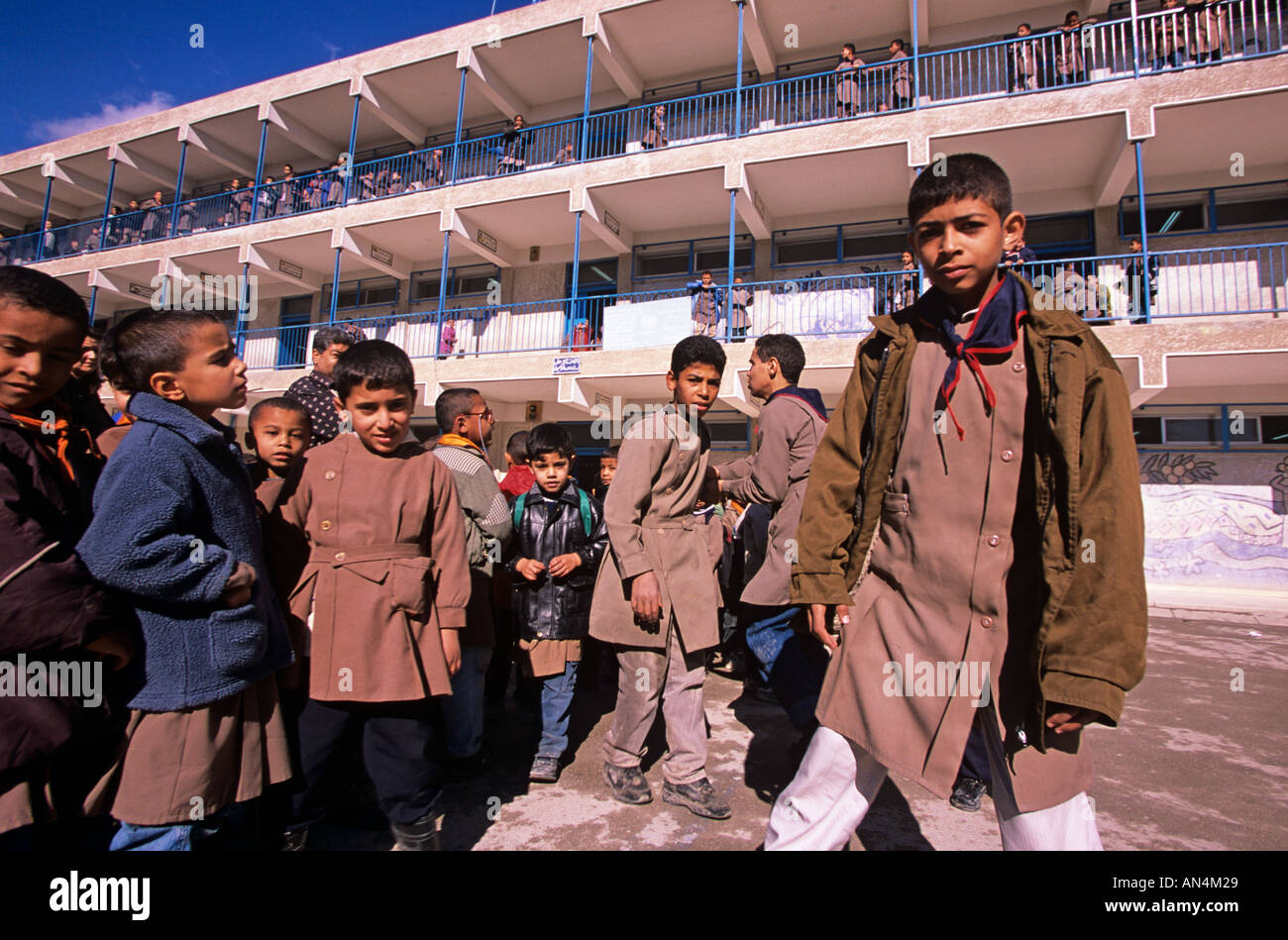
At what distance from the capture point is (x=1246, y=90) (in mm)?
8625

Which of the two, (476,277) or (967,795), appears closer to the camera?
(967,795)

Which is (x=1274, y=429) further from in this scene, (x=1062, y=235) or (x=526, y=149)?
(x=526, y=149)

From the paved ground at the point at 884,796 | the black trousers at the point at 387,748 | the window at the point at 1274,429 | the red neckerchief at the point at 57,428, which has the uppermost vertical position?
the window at the point at 1274,429

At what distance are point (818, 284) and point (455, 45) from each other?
994 cm

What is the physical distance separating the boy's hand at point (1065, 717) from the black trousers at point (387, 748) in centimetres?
187

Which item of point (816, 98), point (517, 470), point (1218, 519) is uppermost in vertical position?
point (816, 98)

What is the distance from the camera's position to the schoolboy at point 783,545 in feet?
9.25

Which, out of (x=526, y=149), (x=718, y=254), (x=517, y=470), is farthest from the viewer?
(x=526, y=149)

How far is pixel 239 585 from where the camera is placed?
164cm

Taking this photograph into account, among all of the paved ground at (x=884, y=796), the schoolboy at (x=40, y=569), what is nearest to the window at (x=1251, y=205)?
the paved ground at (x=884, y=796)

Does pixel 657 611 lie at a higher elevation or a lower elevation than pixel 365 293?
lower

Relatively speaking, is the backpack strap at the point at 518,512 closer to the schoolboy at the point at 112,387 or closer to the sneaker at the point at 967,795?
the schoolboy at the point at 112,387

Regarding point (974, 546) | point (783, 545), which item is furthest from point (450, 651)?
point (974, 546)

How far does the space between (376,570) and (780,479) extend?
185 cm
